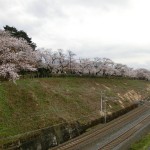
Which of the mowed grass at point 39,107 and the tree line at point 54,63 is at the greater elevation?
the tree line at point 54,63

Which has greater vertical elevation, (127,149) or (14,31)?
(14,31)

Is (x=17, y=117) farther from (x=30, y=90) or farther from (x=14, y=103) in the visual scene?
(x=30, y=90)

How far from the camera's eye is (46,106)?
4919 centimetres

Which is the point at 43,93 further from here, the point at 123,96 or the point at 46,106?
the point at 123,96

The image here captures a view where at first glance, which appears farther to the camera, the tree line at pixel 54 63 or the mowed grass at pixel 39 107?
the tree line at pixel 54 63

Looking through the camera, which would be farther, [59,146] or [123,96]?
[123,96]

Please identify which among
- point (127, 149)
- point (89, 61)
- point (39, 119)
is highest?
point (89, 61)

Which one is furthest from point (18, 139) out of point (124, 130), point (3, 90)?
point (124, 130)

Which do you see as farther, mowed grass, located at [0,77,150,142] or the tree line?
the tree line

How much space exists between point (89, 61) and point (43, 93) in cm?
5916

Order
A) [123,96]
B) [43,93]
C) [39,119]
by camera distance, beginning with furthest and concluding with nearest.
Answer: [123,96] → [43,93] → [39,119]

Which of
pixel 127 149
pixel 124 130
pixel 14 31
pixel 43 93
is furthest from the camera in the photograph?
pixel 14 31

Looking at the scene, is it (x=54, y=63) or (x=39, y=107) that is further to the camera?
(x=54, y=63)

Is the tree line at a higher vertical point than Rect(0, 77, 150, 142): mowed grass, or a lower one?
higher
